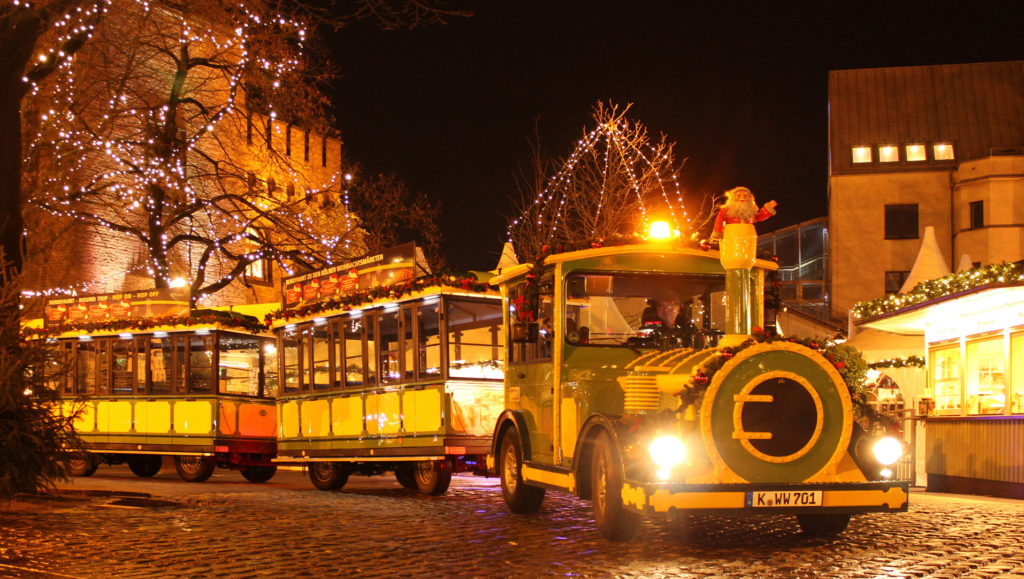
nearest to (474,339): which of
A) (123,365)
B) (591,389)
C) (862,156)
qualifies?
(591,389)

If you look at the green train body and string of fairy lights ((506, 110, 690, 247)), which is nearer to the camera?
the green train body

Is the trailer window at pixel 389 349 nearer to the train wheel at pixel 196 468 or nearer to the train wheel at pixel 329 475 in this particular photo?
the train wheel at pixel 329 475

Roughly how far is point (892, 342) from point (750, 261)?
1294 centimetres

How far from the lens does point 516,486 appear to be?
1141 cm

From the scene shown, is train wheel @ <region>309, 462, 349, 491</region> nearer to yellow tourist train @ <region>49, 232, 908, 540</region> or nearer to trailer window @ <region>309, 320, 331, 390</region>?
yellow tourist train @ <region>49, 232, 908, 540</region>

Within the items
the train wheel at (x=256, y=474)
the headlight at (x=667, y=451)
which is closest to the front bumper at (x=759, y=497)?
the headlight at (x=667, y=451)

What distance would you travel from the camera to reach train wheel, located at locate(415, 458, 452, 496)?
14.5m

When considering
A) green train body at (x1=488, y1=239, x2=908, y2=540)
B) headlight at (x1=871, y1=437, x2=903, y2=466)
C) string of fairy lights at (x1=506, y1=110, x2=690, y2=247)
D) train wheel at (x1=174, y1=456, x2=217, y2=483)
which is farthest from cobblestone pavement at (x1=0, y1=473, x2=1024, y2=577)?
string of fairy lights at (x1=506, y1=110, x2=690, y2=247)

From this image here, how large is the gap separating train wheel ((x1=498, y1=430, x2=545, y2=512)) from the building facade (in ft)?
111

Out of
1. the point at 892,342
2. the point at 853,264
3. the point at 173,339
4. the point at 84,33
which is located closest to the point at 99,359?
the point at 173,339

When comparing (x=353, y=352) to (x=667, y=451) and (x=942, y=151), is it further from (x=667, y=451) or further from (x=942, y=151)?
(x=942, y=151)

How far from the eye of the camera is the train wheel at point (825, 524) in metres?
9.28

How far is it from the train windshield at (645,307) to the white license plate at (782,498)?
2.32 meters

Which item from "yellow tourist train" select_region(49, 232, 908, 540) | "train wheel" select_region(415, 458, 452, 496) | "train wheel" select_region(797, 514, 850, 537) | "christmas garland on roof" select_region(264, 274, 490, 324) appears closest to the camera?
"yellow tourist train" select_region(49, 232, 908, 540)
